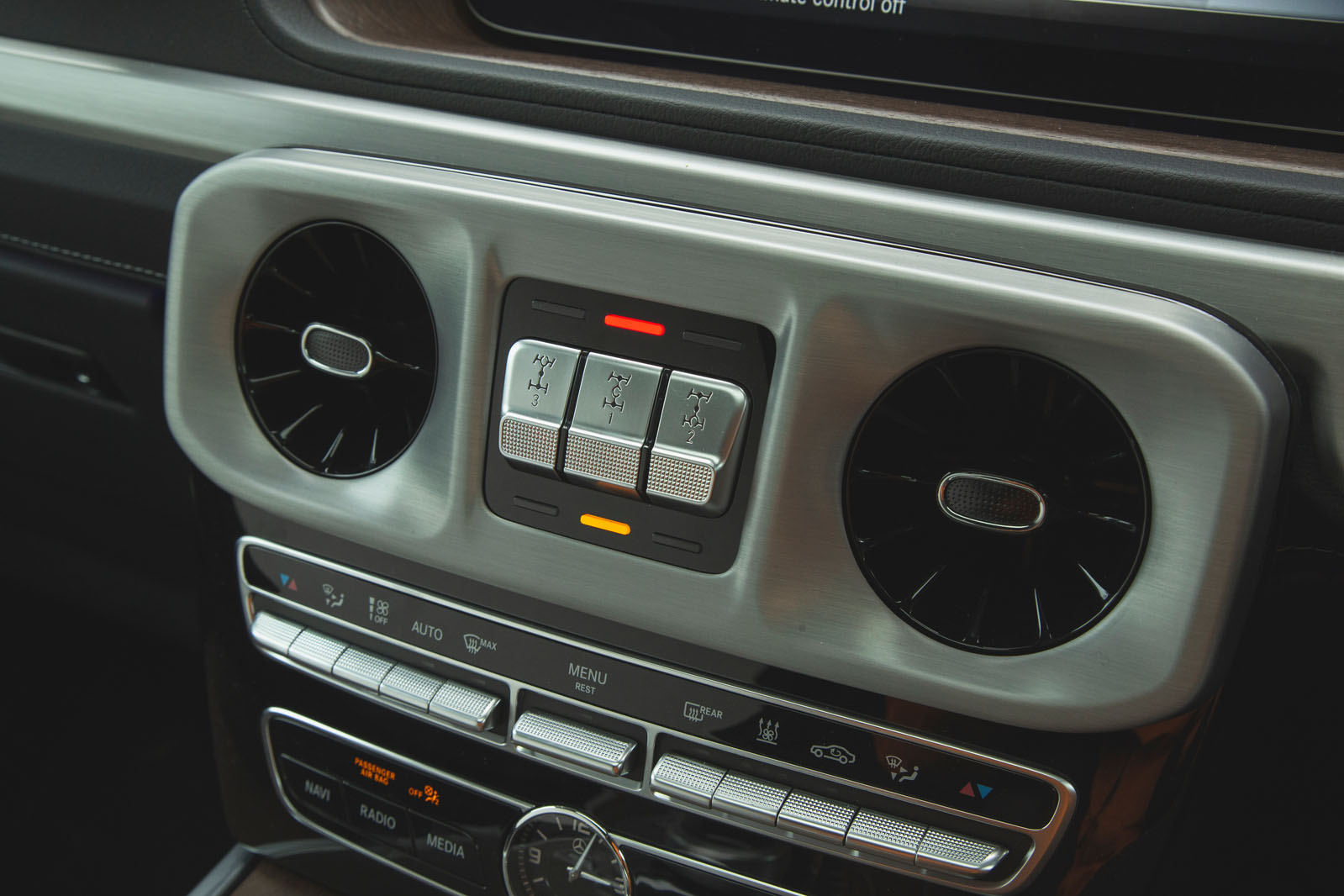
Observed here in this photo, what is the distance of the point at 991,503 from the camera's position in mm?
584

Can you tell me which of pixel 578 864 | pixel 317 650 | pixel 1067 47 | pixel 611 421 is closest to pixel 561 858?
pixel 578 864

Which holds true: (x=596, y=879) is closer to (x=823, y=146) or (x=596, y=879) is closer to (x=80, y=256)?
(x=823, y=146)

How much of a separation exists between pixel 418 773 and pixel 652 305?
1.42ft

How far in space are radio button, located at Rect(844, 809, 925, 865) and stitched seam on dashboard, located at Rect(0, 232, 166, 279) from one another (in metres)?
0.72

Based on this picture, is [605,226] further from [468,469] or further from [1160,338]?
[1160,338]

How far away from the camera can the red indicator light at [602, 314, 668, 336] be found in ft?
2.09

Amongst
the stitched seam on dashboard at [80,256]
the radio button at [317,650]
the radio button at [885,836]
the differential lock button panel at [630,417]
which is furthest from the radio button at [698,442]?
the stitched seam on dashboard at [80,256]

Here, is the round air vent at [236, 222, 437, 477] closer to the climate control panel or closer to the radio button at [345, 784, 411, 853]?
the climate control panel

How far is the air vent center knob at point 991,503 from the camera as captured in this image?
1.89 feet

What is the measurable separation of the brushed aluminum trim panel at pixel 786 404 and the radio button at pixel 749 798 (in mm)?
94

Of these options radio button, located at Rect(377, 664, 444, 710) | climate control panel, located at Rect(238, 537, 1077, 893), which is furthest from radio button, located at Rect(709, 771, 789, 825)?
radio button, located at Rect(377, 664, 444, 710)

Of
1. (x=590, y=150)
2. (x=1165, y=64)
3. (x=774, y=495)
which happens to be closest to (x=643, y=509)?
(x=774, y=495)

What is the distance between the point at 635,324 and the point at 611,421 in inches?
2.4

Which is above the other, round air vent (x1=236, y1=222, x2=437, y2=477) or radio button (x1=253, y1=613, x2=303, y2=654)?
round air vent (x1=236, y1=222, x2=437, y2=477)
